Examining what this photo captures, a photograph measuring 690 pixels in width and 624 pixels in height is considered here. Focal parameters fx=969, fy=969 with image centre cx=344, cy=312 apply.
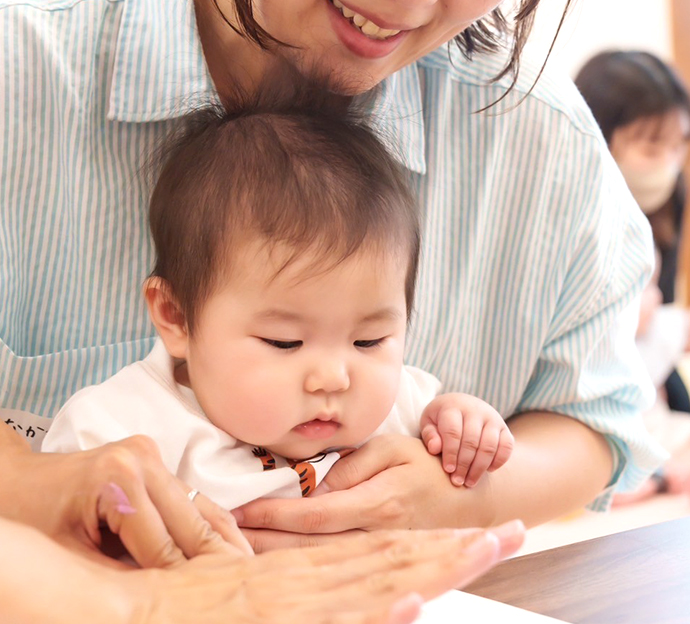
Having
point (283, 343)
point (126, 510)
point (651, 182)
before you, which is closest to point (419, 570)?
point (126, 510)

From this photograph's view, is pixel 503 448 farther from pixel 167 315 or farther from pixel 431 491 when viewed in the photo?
pixel 167 315

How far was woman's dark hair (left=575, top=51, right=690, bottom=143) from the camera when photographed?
3.09 metres

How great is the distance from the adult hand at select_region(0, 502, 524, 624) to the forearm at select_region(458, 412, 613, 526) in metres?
0.45

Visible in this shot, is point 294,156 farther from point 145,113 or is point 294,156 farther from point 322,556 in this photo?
point 322,556

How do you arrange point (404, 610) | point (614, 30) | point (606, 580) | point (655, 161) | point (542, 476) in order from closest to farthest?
1. point (404, 610)
2. point (606, 580)
3. point (542, 476)
4. point (655, 161)
5. point (614, 30)

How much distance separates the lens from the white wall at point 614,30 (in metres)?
3.79

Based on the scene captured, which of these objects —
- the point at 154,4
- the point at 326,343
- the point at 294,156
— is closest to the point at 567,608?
the point at 326,343

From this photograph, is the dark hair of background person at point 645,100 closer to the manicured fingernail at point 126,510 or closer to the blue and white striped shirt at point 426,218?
the blue and white striped shirt at point 426,218

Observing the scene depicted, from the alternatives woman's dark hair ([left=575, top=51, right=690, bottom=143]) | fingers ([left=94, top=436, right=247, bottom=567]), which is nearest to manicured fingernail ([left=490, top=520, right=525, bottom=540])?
fingers ([left=94, top=436, right=247, bottom=567])

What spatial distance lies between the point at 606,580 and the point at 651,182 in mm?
2362

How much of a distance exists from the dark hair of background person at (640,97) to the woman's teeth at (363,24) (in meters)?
2.11

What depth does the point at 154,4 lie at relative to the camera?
1.21m

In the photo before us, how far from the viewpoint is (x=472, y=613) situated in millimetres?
842

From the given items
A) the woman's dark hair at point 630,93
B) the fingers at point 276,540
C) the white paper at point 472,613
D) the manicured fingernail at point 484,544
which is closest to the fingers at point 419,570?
the manicured fingernail at point 484,544
